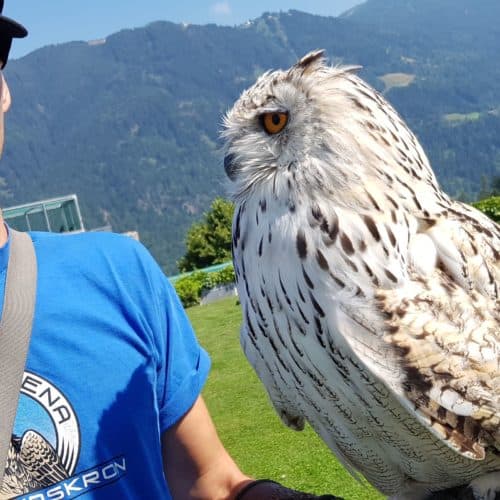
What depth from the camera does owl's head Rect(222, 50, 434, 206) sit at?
1896mm

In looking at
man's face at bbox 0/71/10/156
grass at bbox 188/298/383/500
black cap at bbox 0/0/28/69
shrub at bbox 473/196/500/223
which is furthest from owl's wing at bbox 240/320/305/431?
shrub at bbox 473/196/500/223

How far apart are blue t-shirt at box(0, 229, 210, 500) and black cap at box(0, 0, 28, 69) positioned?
56 cm

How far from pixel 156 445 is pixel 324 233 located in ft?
2.58

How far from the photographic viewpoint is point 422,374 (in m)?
1.81

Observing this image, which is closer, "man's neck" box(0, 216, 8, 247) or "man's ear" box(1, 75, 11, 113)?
"man's neck" box(0, 216, 8, 247)

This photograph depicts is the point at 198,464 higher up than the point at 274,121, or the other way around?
the point at 274,121

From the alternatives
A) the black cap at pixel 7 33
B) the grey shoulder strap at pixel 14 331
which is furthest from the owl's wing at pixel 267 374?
the black cap at pixel 7 33

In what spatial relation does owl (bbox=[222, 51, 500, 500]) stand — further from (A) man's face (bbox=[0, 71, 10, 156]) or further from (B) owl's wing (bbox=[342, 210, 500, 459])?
(A) man's face (bbox=[0, 71, 10, 156])

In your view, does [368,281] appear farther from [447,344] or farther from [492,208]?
[492,208]

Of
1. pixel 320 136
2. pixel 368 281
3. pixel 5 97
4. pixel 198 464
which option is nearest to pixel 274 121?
pixel 320 136

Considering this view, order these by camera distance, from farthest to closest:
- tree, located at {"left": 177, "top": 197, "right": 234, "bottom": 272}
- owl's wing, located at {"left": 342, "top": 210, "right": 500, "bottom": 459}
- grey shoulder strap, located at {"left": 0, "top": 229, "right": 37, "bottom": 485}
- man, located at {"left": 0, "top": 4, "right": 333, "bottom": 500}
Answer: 1. tree, located at {"left": 177, "top": 197, "right": 234, "bottom": 272}
2. owl's wing, located at {"left": 342, "top": 210, "right": 500, "bottom": 459}
3. man, located at {"left": 0, "top": 4, "right": 333, "bottom": 500}
4. grey shoulder strap, located at {"left": 0, "top": 229, "right": 37, "bottom": 485}

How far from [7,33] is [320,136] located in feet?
3.18

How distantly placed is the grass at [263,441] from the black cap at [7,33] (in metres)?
Result: 2.79

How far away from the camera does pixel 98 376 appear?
5.49 ft
